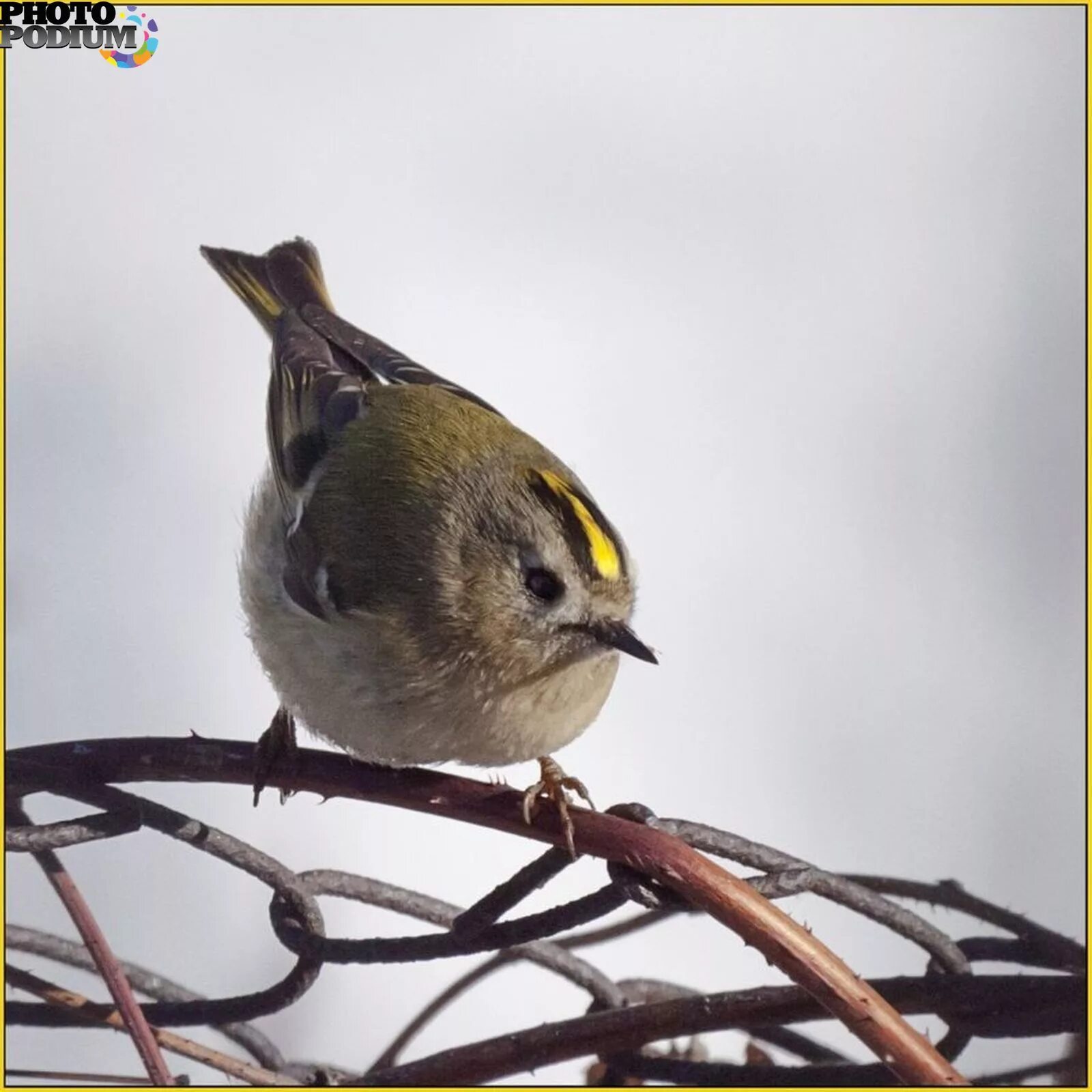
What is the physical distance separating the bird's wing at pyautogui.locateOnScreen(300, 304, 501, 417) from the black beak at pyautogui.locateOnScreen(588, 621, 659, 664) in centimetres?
39

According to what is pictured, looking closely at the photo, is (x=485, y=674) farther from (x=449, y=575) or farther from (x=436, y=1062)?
(x=436, y=1062)

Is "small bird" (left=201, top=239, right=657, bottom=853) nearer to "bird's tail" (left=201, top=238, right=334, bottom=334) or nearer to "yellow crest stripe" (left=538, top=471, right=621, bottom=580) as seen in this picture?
"yellow crest stripe" (left=538, top=471, right=621, bottom=580)

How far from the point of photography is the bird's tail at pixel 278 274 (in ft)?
4.25

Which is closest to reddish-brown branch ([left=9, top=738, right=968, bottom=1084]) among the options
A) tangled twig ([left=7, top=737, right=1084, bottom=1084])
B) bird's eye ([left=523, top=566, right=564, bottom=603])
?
tangled twig ([left=7, top=737, right=1084, bottom=1084])

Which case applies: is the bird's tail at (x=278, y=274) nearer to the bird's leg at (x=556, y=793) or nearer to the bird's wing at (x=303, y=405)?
the bird's wing at (x=303, y=405)

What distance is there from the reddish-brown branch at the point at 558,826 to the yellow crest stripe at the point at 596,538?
263mm

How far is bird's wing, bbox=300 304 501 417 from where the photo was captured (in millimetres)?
1289

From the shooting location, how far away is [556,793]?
2.79 feet

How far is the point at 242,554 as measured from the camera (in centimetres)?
120

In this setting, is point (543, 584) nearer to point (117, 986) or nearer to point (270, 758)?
point (270, 758)

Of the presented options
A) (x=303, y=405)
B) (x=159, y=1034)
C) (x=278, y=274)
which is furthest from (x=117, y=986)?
(x=278, y=274)

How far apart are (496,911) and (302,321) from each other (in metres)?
0.78

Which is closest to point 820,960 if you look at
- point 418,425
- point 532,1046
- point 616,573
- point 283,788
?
point 532,1046

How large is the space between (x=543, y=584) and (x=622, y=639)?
8 centimetres
